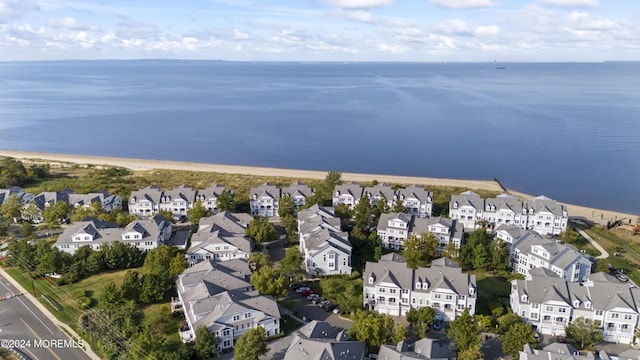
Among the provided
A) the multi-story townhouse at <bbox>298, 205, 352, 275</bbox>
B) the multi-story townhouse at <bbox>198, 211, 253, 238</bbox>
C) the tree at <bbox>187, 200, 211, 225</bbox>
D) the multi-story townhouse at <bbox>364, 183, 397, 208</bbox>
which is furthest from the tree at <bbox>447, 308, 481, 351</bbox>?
the tree at <bbox>187, 200, 211, 225</bbox>

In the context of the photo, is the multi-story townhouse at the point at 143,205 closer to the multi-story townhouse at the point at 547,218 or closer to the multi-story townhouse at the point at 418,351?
the multi-story townhouse at the point at 418,351

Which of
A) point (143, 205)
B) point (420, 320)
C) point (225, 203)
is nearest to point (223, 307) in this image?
point (420, 320)

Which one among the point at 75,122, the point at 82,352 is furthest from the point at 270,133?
the point at 82,352

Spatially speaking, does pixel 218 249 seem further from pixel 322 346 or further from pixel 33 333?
pixel 322 346

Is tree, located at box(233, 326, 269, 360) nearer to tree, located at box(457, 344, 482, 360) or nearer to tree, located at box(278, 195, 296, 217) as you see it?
tree, located at box(457, 344, 482, 360)

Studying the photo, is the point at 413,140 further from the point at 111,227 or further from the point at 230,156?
the point at 111,227
